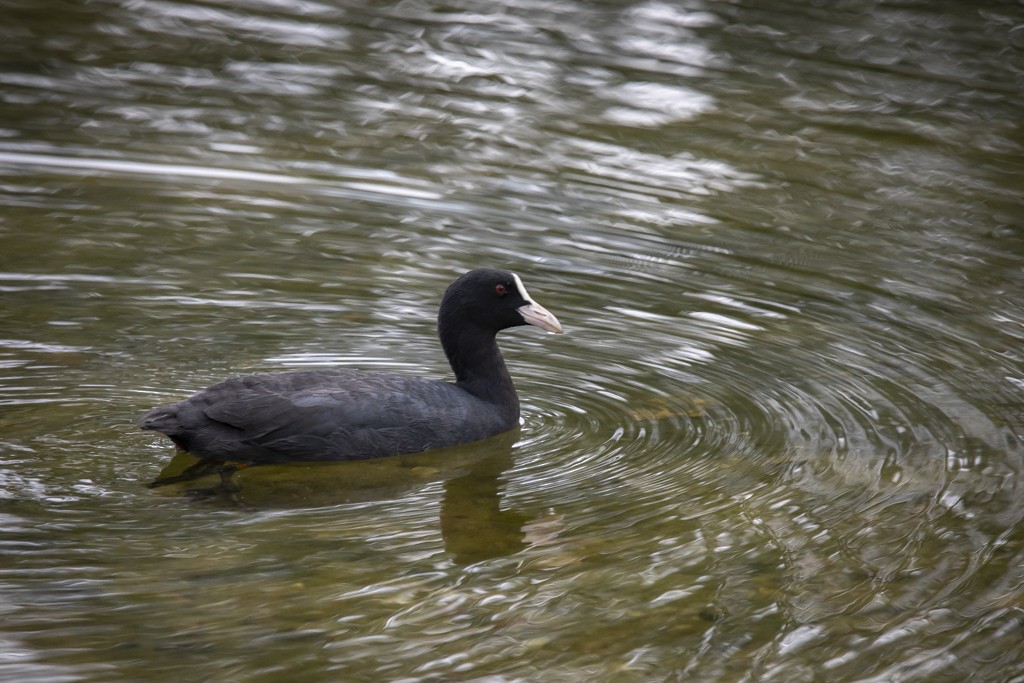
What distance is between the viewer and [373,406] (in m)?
6.50

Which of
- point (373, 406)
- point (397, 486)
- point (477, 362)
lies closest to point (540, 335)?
point (477, 362)

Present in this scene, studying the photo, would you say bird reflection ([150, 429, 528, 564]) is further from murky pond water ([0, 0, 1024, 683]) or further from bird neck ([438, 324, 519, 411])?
bird neck ([438, 324, 519, 411])

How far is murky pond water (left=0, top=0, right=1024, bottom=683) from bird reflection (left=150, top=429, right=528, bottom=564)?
3cm

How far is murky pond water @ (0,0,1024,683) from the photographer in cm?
502

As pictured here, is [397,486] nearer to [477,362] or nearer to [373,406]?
[373,406]

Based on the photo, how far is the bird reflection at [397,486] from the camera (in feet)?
19.1

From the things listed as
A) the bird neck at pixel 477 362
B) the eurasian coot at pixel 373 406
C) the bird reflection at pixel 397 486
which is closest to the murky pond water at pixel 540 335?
the bird reflection at pixel 397 486

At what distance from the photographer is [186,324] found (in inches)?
306

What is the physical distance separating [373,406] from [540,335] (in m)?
1.95

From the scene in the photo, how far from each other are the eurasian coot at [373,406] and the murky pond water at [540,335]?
0.15 m

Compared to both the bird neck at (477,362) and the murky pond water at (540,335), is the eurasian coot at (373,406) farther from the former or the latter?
the murky pond water at (540,335)

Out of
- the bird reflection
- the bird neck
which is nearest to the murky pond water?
the bird reflection

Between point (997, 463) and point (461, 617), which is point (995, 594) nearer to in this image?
point (997, 463)

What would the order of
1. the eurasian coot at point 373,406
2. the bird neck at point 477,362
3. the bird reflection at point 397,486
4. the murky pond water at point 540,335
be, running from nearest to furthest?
the murky pond water at point 540,335 < the bird reflection at point 397,486 < the eurasian coot at point 373,406 < the bird neck at point 477,362
